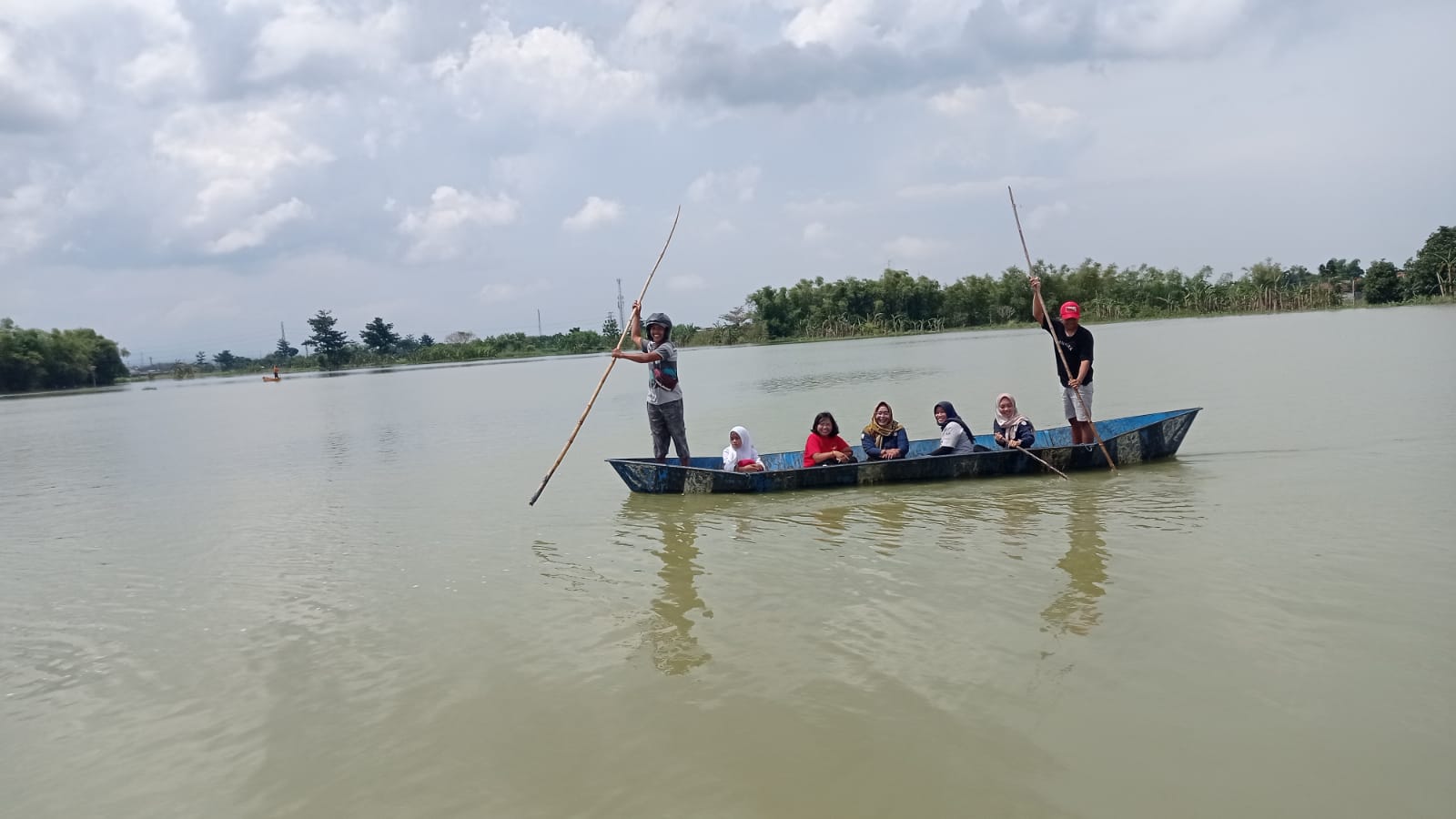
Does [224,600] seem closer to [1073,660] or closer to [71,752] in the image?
[71,752]

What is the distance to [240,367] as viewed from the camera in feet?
383

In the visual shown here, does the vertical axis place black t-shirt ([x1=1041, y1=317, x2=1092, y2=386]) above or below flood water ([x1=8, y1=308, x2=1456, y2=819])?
above

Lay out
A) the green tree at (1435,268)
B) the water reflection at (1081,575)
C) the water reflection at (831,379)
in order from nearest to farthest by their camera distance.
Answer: the water reflection at (1081,575)
the water reflection at (831,379)
the green tree at (1435,268)

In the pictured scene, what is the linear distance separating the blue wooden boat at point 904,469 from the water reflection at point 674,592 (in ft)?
1.41

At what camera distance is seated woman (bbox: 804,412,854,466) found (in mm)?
10344

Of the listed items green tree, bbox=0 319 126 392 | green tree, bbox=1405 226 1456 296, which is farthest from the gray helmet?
green tree, bbox=0 319 126 392

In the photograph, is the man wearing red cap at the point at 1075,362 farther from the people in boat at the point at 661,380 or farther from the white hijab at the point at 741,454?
the people in boat at the point at 661,380

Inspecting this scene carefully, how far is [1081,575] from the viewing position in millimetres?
5922

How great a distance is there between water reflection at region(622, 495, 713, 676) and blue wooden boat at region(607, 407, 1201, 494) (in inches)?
16.9

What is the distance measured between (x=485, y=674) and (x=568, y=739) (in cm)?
111

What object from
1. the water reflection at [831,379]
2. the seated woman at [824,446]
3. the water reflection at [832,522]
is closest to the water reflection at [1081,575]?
the water reflection at [832,522]

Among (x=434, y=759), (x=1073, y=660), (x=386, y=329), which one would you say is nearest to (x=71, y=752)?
(x=434, y=759)

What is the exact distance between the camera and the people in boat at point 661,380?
9844 millimetres

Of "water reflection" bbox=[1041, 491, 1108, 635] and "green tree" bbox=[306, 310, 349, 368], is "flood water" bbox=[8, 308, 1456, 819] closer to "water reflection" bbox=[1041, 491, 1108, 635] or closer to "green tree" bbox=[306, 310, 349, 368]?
"water reflection" bbox=[1041, 491, 1108, 635]
